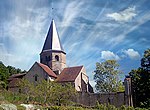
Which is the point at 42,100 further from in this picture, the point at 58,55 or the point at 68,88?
the point at 58,55

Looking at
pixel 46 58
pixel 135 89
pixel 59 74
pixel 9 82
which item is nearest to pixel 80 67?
pixel 59 74

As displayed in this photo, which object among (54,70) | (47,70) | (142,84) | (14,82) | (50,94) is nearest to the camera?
(50,94)

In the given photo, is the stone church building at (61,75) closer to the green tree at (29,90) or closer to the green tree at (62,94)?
the green tree at (62,94)

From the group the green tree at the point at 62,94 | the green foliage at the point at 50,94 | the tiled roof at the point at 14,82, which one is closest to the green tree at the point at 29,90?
the green foliage at the point at 50,94

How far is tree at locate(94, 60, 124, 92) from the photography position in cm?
4766

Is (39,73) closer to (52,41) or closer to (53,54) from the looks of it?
(53,54)

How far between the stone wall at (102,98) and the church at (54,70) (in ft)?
8.58

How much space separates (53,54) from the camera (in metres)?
51.9

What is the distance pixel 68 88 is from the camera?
132ft

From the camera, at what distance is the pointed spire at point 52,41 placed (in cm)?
5272

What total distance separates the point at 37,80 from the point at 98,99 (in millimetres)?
12017

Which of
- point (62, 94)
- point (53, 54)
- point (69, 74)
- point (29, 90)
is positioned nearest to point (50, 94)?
point (62, 94)

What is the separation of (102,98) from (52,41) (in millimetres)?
16537

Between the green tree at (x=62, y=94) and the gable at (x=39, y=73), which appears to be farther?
the gable at (x=39, y=73)
